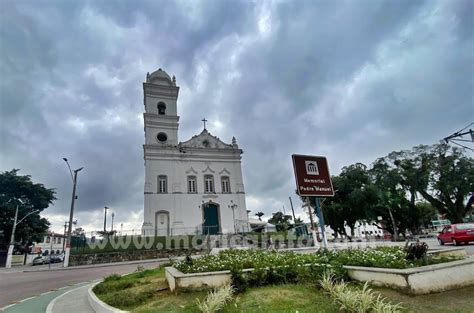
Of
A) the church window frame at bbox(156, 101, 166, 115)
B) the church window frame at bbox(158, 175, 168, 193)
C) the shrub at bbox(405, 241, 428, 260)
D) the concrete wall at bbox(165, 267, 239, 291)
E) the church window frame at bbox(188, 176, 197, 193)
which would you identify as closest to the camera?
the shrub at bbox(405, 241, 428, 260)

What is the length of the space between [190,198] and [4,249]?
2080 cm

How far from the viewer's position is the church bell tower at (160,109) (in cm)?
3042

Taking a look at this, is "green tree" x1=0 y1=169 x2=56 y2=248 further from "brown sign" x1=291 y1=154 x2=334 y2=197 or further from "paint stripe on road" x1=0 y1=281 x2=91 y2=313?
"brown sign" x1=291 y1=154 x2=334 y2=197

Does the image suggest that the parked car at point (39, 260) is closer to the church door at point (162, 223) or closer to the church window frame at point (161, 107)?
the church door at point (162, 223)

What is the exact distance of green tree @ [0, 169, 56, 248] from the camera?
101ft

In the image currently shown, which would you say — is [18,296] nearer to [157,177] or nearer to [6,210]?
[157,177]

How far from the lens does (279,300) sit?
15.2ft

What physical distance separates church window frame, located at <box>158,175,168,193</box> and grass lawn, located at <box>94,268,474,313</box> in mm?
22674

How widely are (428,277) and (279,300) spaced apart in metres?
2.38

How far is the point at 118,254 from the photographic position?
23.1m

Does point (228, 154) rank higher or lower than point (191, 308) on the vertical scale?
higher

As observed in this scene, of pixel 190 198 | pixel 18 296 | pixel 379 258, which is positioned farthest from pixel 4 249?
pixel 379 258

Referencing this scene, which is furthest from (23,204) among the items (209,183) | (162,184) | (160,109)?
(209,183)

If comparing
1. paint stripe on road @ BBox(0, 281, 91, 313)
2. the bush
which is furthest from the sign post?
paint stripe on road @ BBox(0, 281, 91, 313)
